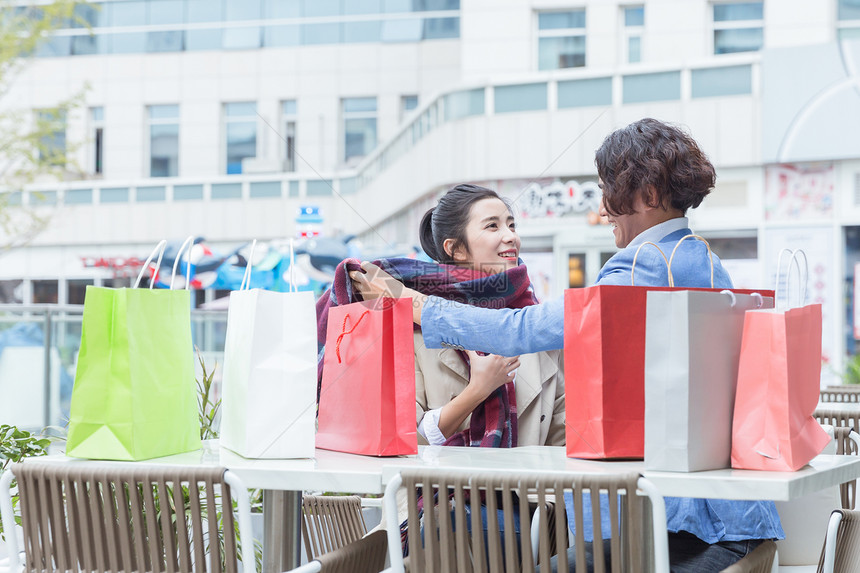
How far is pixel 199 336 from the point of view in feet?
25.7

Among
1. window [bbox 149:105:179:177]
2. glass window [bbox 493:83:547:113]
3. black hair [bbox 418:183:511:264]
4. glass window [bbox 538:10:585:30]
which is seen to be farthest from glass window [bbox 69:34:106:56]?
black hair [bbox 418:183:511:264]

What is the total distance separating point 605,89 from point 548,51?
7.23ft

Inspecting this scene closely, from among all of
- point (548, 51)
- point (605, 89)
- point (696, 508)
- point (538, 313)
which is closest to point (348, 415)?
point (538, 313)

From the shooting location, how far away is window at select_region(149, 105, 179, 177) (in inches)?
907

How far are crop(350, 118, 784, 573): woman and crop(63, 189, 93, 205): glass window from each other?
866 inches

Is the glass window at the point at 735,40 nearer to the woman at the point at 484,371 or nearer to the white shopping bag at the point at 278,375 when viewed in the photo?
the woman at the point at 484,371

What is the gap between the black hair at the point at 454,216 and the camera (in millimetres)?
2742

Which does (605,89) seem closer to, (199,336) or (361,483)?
(199,336)

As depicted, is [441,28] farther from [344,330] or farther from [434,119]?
[344,330]

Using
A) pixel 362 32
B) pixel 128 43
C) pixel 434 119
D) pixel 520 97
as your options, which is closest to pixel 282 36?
pixel 362 32

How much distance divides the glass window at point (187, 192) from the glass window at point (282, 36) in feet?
13.4

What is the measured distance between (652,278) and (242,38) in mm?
22323

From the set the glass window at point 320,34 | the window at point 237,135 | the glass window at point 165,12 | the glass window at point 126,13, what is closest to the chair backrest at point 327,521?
the glass window at point 320,34

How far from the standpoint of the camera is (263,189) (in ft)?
68.6
